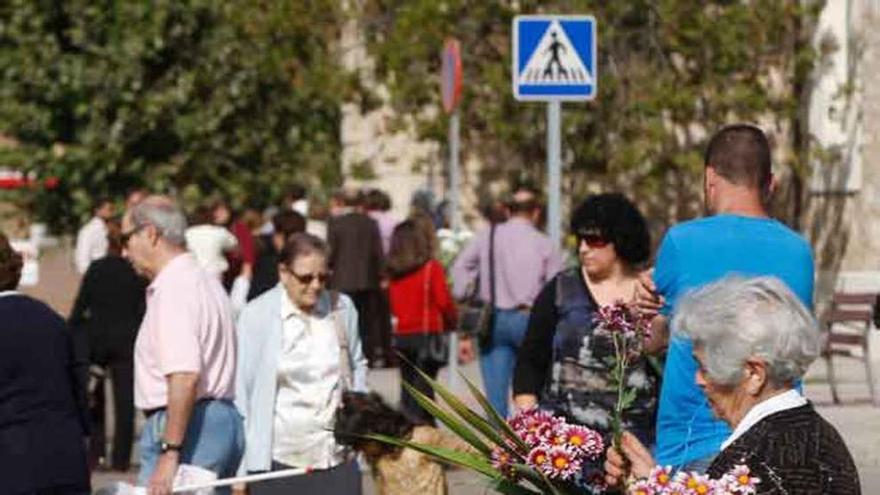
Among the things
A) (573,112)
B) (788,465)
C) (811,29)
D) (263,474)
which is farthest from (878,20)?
(788,465)

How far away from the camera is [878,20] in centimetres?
2759

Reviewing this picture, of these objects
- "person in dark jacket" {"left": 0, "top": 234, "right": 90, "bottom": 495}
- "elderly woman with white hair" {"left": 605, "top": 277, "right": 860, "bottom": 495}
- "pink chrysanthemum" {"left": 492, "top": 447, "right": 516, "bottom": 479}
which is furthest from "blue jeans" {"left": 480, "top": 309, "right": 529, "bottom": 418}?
"elderly woman with white hair" {"left": 605, "top": 277, "right": 860, "bottom": 495}

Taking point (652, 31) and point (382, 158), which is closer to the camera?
point (652, 31)

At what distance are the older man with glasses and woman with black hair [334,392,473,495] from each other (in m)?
0.44

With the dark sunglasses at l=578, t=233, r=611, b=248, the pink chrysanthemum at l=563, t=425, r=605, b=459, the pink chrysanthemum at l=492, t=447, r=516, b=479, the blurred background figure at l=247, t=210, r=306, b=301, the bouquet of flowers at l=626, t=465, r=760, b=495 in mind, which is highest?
the dark sunglasses at l=578, t=233, r=611, b=248

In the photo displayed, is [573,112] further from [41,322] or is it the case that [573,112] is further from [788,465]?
[788,465]

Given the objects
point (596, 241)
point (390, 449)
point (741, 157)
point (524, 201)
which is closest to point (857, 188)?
point (524, 201)

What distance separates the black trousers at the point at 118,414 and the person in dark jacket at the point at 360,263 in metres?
6.16

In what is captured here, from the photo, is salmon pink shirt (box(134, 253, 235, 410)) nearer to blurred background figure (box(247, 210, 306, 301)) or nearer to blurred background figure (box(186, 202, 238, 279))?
blurred background figure (box(247, 210, 306, 301))

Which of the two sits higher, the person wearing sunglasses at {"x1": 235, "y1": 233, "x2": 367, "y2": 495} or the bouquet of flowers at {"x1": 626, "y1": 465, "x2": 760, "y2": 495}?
the bouquet of flowers at {"x1": 626, "y1": 465, "x2": 760, "y2": 495}

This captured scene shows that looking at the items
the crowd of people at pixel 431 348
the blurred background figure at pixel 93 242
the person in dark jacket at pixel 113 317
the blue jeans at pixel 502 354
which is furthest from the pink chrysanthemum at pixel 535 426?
the blurred background figure at pixel 93 242

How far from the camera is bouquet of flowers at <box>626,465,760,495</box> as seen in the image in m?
5.71

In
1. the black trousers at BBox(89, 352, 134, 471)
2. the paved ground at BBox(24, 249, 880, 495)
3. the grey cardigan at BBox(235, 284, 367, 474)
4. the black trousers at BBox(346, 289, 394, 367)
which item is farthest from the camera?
the black trousers at BBox(346, 289, 394, 367)

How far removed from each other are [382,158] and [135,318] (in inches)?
658
